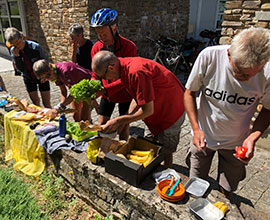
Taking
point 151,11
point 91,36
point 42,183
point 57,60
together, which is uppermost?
point 151,11

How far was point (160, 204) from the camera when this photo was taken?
2004 millimetres

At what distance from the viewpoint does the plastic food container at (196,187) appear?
6.71ft

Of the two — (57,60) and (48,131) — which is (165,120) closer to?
(48,131)

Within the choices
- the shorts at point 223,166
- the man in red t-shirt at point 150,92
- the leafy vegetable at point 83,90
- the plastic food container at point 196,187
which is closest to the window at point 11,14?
the leafy vegetable at point 83,90

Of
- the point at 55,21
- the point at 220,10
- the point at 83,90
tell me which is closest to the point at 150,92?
the point at 83,90

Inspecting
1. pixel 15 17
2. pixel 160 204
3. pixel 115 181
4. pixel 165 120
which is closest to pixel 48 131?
pixel 115 181

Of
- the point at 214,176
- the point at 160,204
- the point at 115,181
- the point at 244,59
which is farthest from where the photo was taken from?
the point at 214,176

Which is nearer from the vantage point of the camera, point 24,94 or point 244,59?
point 244,59

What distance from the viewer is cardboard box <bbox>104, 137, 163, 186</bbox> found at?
2.15 meters

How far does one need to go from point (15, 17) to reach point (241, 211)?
11.8 metres

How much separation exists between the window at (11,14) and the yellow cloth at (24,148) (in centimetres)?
761

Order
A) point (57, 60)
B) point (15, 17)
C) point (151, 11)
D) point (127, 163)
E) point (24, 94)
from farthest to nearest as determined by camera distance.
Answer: point (15, 17) → point (57, 60) → point (151, 11) → point (24, 94) → point (127, 163)

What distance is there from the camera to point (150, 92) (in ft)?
6.82

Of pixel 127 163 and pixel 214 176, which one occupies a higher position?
pixel 127 163
